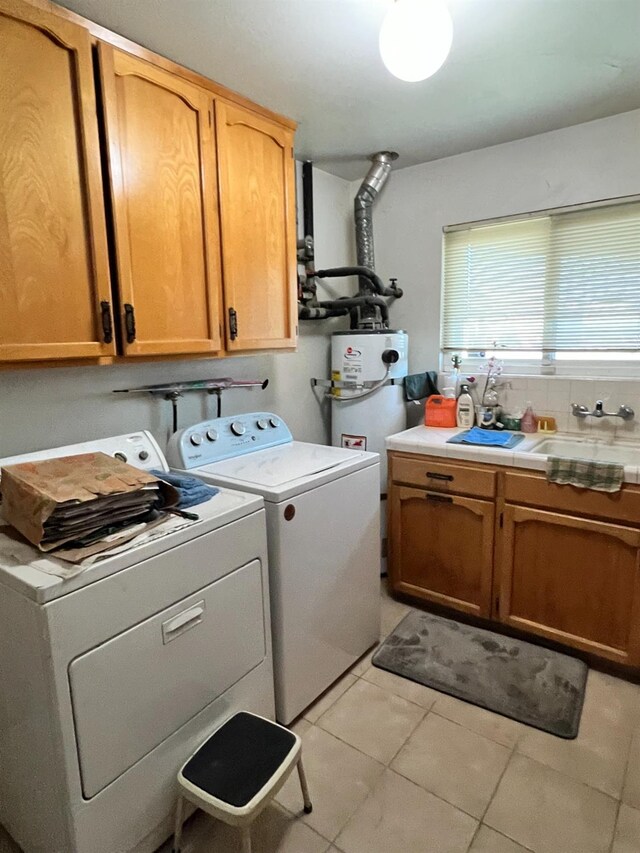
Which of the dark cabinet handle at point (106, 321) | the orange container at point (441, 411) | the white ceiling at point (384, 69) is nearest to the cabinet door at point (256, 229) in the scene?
the white ceiling at point (384, 69)

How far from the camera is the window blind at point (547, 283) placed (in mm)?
2305

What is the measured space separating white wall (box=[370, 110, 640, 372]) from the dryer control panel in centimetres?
115

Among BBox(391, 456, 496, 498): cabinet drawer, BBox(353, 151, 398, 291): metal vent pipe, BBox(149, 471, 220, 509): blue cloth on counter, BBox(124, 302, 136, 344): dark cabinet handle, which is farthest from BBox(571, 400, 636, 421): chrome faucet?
BBox(124, 302, 136, 344): dark cabinet handle

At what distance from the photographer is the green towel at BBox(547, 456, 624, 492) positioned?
1.86 metres

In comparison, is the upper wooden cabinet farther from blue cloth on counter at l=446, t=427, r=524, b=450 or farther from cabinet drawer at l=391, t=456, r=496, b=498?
blue cloth on counter at l=446, t=427, r=524, b=450

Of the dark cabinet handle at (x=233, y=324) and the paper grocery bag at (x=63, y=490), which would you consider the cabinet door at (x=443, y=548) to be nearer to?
the dark cabinet handle at (x=233, y=324)

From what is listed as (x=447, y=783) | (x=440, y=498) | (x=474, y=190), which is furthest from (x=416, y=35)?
(x=447, y=783)

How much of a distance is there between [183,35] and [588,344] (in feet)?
7.05

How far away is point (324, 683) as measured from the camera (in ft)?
6.31

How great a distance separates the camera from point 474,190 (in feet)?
8.54

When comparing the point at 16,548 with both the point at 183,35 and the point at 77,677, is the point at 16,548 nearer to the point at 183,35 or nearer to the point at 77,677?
the point at 77,677

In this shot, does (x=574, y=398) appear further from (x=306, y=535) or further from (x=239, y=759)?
(x=239, y=759)

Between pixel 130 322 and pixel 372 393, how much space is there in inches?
55.7

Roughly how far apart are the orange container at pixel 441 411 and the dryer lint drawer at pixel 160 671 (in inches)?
58.6
